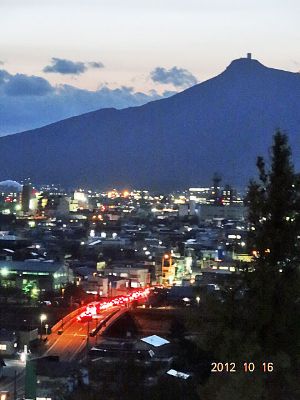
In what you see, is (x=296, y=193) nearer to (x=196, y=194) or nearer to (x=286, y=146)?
(x=286, y=146)

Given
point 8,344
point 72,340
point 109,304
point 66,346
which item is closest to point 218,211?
point 109,304

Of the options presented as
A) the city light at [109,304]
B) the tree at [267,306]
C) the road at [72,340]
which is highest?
the tree at [267,306]

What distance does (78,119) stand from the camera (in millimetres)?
102688

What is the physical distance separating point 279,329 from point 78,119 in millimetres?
101180

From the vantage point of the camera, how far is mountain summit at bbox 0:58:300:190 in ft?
269

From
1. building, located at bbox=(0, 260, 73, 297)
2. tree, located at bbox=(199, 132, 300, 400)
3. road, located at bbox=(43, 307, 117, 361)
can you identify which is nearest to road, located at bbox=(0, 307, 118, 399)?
road, located at bbox=(43, 307, 117, 361)

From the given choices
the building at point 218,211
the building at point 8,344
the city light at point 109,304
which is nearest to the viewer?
the building at point 8,344

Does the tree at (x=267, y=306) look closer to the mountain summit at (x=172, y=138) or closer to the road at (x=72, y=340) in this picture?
the road at (x=72, y=340)

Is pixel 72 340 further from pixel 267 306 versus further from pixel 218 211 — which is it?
pixel 218 211

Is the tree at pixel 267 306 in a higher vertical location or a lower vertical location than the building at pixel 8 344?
higher

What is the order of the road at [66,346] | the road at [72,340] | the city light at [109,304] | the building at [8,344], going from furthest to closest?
the city light at [109,304] → the road at [72,340] → the building at [8,344] → the road at [66,346]

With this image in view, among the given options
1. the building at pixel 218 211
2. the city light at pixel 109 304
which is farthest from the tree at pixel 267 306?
the building at pixel 218 211

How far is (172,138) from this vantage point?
90062 millimetres

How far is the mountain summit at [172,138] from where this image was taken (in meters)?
82.1
